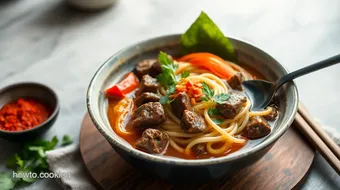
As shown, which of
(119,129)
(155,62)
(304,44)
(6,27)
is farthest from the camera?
(6,27)

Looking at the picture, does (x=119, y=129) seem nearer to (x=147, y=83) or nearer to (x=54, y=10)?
(x=147, y=83)

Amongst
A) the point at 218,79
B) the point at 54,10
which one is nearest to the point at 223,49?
the point at 218,79

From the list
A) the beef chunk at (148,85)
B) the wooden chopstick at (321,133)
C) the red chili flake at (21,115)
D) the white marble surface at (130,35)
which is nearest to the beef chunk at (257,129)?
the wooden chopstick at (321,133)

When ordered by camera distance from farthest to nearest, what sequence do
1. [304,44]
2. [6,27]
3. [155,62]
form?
[6,27]
[304,44]
[155,62]

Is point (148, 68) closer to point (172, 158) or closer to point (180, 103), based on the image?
point (180, 103)

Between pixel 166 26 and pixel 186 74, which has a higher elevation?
pixel 186 74

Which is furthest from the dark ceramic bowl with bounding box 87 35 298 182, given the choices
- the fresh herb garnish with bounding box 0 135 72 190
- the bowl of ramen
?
the fresh herb garnish with bounding box 0 135 72 190

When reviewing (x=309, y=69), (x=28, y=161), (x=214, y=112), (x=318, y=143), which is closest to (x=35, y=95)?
(x=28, y=161)
